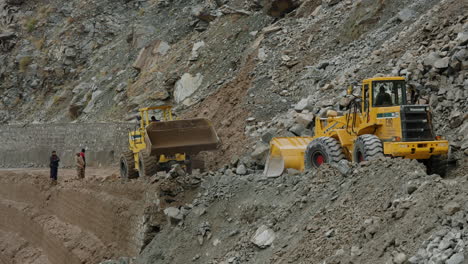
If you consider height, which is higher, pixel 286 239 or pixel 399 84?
pixel 399 84

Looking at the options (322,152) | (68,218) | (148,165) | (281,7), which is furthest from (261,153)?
(281,7)

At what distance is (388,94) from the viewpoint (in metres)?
11.5

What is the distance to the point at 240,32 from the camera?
25391mm

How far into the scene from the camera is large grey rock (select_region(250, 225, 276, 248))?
9297mm

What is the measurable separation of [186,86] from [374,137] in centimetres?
1385

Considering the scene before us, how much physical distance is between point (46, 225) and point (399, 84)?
33.3 ft

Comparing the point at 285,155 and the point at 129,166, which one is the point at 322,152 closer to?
the point at 285,155

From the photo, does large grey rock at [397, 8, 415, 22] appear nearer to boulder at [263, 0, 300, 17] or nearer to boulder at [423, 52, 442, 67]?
boulder at [423, 52, 442, 67]

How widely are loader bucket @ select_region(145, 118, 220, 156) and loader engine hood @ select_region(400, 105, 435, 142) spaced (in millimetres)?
6238

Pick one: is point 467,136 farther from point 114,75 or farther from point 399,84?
point 114,75

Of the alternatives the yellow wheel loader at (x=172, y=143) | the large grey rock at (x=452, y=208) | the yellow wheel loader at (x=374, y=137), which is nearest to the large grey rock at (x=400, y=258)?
the large grey rock at (x=452, y=208)

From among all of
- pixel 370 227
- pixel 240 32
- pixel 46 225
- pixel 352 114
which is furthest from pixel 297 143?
pixel 240 32

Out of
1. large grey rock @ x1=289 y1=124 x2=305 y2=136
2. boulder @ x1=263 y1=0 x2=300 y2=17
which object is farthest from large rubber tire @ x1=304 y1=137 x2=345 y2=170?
boulder @ x1=263 y1=0 x2=300 y2=17

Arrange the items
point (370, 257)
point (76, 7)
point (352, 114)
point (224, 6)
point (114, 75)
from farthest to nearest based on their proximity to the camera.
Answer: point (76, 7) → point (114, 75) → point (224, 6) → point (352, 114) → point (370, 257)
